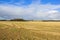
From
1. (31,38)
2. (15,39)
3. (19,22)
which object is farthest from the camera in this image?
(19,22)

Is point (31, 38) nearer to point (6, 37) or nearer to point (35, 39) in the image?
point (35, 39)

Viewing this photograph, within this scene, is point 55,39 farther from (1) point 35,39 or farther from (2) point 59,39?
(1) point 35,39

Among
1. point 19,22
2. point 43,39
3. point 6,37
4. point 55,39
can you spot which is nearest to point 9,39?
point 6,37

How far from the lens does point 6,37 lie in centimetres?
1348

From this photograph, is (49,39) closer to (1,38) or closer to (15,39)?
(15,39)

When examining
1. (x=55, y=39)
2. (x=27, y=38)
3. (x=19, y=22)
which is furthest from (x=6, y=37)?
(x=19, y=22)

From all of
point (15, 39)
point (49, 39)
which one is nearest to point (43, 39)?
point (49, 39)

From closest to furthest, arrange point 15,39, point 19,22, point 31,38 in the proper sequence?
point 15,39
point 31,38
point 19,22

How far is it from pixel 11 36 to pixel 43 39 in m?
2.53

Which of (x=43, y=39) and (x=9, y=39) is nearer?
(x=9, y=39)

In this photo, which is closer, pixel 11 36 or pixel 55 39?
pixel 11 36

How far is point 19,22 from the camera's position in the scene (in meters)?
26.6

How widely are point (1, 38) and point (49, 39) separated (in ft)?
12.5

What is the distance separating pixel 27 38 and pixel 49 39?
5.88 ft
